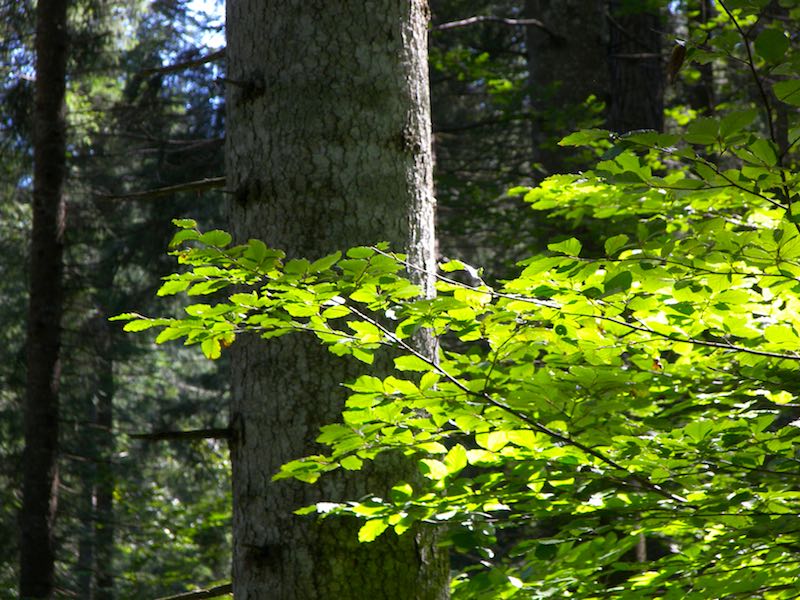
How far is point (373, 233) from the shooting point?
249cm

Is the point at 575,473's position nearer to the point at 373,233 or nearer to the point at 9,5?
the point at 373,233

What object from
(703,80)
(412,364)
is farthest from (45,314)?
(412,364)

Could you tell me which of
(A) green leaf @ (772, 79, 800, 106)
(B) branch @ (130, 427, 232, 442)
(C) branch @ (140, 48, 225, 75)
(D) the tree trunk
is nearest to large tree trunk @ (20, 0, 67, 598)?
(D) the tree trunk

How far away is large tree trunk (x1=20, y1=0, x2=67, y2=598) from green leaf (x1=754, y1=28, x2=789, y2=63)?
332 inches

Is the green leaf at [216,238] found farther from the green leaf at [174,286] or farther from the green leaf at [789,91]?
the green leaf at [789,91]

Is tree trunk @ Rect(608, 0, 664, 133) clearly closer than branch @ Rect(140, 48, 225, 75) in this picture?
No

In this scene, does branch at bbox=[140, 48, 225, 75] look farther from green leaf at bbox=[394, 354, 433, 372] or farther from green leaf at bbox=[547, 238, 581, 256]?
green leaf at bbox=[547, 238, 581, 256]

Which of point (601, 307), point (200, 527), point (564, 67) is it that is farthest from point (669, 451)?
point (200, 527)

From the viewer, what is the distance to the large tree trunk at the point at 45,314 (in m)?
8.69

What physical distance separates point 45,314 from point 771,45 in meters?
8.50

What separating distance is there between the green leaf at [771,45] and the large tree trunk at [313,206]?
4.09 ft

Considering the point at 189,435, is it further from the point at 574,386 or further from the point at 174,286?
the point at 574,386

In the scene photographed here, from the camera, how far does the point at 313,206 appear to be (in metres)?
2.46

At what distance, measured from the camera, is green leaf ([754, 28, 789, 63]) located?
146 centimetres
